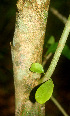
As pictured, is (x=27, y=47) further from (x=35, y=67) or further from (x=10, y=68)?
(x=10, y=68)

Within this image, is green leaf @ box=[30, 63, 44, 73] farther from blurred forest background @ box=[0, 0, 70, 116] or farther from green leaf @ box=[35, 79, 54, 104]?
blurred forest background @ box=[0, 0, 70, 116]

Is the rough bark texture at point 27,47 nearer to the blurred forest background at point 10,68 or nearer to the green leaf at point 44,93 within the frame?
the green leaf at point 44,93

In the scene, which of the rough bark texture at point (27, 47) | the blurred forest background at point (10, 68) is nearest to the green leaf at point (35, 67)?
the rough bark texture at point (27, 47)

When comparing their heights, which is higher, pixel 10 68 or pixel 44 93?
pixel 44 93

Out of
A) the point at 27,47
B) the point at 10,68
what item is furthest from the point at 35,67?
the point at 10,68

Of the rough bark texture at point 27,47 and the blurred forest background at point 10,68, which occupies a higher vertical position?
the rough bark texture at point 27,47

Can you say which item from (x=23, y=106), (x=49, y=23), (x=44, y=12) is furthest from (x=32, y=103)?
(x=49, y=23)

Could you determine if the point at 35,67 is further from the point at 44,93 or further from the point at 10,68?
the point at 10,68

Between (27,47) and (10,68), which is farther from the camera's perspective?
(10,68)
